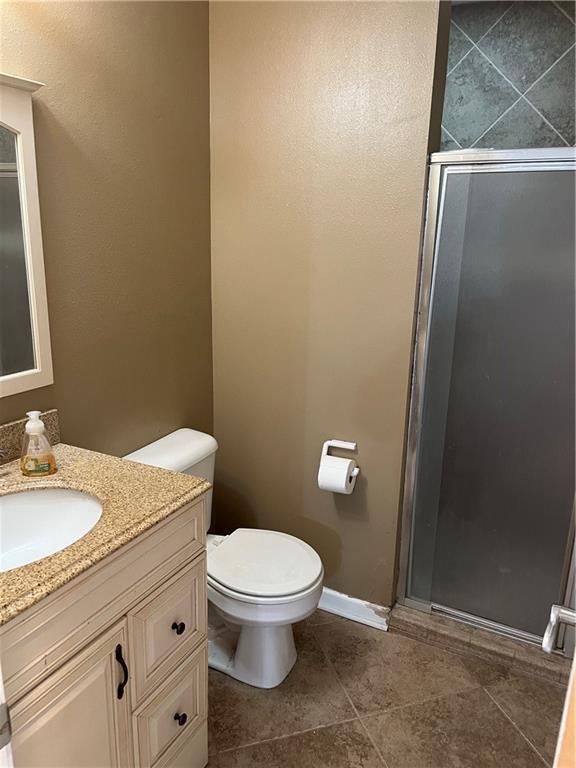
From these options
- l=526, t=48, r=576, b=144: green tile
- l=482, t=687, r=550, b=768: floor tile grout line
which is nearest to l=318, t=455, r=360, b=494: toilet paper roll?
l=482, t=687, r=550, b=768: floor tile grout line

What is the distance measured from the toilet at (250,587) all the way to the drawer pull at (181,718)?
36 centimetres

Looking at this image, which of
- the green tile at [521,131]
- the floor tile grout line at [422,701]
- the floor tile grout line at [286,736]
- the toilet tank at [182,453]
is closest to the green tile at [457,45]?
the green tile at [521,131]

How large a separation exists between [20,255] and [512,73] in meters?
2.13

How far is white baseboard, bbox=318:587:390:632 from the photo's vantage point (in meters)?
2.27

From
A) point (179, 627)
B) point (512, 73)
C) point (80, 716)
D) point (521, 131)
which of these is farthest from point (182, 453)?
point (512, 73)

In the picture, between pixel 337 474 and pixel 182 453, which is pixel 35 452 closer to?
pixel 182 453

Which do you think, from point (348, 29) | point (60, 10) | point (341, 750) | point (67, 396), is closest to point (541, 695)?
point (341, 750)

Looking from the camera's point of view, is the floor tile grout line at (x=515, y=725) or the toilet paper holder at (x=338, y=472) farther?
the toilet paper holder at (x=338, y=472)

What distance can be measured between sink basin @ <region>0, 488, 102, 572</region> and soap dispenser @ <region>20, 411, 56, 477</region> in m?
0.06

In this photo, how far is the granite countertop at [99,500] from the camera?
1.03m

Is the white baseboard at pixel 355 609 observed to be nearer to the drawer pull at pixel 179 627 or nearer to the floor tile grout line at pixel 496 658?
the floor tile grout line at pixel 496 658

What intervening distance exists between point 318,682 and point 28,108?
199 cm

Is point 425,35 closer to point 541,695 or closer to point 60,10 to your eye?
point 60,10

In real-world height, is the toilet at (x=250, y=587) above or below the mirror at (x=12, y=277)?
below
